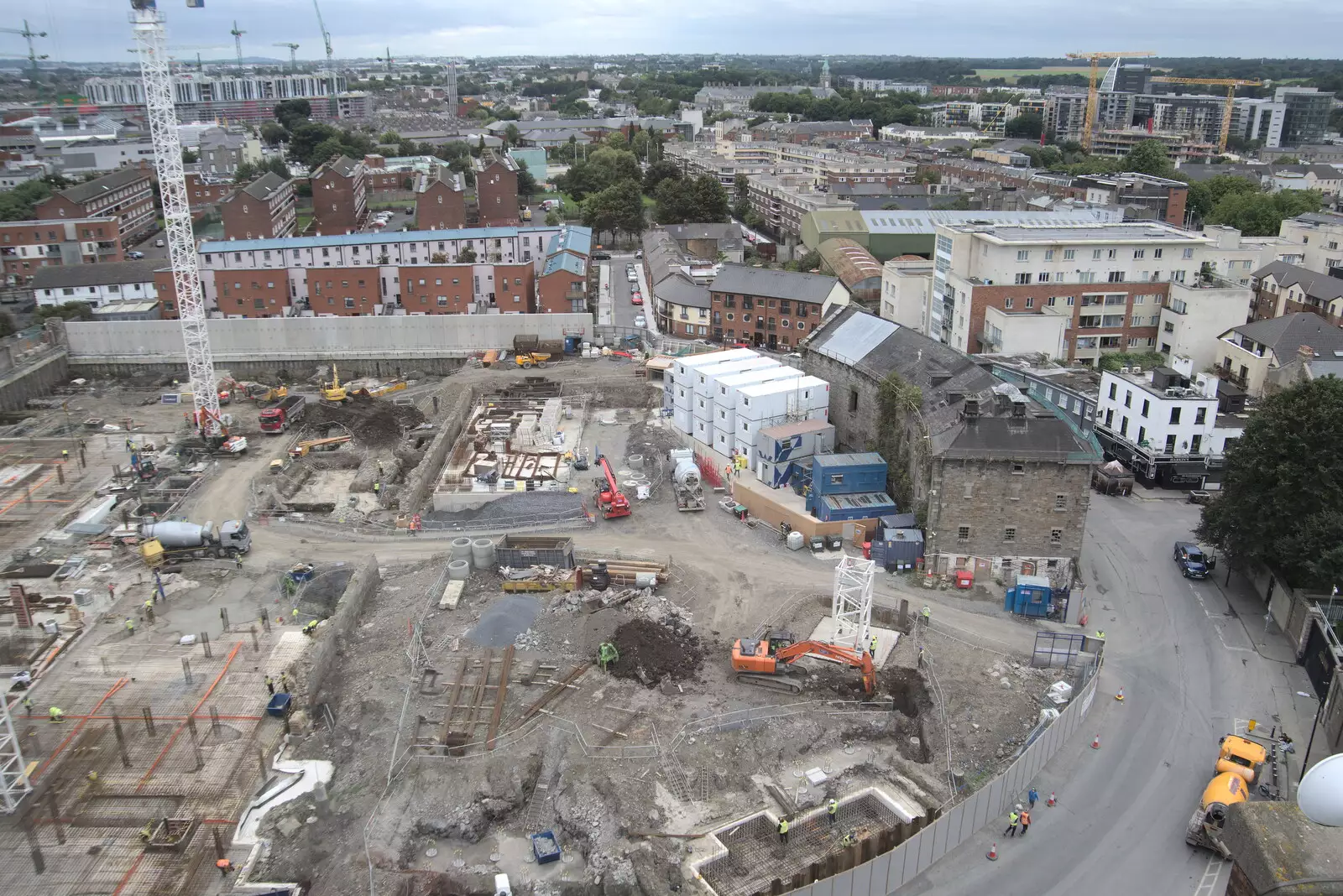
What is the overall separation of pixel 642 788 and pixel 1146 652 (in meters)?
15.8

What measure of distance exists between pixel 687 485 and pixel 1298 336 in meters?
30.4

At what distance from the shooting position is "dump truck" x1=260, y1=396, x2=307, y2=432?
46875 millimetres

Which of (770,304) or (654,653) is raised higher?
(770,304)

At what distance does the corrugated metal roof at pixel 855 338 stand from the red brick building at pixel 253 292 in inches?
1429

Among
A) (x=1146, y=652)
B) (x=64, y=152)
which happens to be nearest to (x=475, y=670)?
(x=1146, y=652)

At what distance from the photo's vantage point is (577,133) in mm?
152625

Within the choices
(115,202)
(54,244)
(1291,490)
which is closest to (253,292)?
(54,244)

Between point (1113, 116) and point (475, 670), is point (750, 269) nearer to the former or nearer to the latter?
point (475, 670)

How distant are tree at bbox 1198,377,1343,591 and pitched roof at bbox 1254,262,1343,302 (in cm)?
2762

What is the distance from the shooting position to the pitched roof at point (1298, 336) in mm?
43719

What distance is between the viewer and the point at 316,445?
45844 millimetres

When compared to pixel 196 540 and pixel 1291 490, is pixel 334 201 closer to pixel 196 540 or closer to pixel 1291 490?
pixel 196 540

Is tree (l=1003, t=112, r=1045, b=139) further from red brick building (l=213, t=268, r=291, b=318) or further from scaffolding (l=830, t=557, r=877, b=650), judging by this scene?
scaffolding (l=830, t=557, r=877, b=650)

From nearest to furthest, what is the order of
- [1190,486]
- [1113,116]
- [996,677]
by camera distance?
[996,677] → [1190,486] → [1113,116]
